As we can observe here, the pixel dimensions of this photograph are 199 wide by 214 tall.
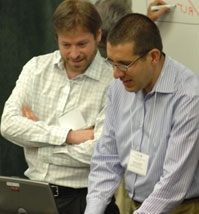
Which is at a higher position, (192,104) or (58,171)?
(192,104)

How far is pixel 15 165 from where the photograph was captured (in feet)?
14.2

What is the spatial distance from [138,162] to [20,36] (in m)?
2.03

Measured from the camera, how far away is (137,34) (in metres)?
2.28

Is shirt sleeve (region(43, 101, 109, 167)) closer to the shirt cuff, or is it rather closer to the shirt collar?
the shirt cuff

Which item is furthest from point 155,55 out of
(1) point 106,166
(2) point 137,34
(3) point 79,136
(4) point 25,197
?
(4) point 25,197

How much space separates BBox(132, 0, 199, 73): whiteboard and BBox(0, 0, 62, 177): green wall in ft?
3.70

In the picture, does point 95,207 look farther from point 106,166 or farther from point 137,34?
point 137,34

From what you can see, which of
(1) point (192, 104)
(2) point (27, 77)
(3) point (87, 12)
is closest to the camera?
(1) point (192, 104)

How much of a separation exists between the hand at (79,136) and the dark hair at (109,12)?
21.0 inches

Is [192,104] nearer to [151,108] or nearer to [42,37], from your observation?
[151,108]

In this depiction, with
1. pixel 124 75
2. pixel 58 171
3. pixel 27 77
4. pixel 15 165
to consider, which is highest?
pixel 124 75

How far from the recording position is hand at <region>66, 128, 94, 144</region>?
2.78 metres

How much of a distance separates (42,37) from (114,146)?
1.74 m

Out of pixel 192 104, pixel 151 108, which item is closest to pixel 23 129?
pixel 151 108
